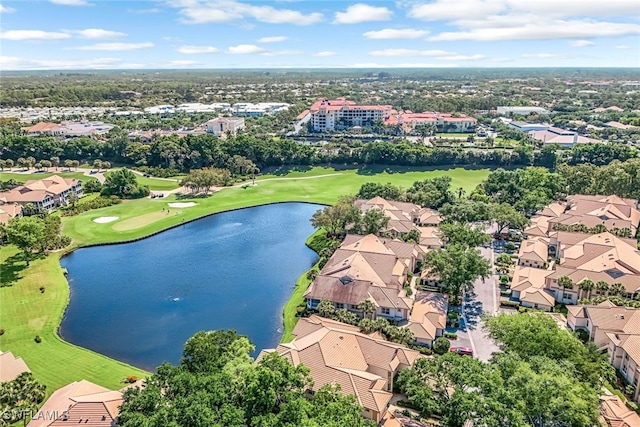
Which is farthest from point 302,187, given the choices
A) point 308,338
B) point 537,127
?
point 537,127

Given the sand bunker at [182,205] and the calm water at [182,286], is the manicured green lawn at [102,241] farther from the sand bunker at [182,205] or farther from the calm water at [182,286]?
the calm water at [182,286]

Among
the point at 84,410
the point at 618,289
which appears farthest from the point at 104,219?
the point at 618,289

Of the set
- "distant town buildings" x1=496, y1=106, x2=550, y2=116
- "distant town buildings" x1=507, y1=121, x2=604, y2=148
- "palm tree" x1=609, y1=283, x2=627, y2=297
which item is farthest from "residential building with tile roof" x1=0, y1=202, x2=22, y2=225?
"distant town buildings" x1=496, y1=106, x2=550, y2=116

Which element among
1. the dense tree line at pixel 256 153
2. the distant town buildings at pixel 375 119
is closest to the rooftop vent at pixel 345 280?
the dense tree line at pixel 256 153

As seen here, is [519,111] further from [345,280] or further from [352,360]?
[352,360]

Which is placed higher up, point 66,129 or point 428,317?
point 66,129

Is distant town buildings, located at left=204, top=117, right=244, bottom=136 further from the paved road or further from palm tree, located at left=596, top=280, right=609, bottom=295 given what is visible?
palm tree, located at left=596, top=280, right=609, bottom=295

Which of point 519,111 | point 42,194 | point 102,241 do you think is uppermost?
point 519,111
